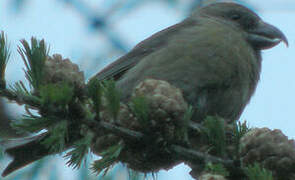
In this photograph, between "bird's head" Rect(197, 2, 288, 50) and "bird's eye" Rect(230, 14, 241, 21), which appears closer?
"bird's head" Rect(197, 2, 288, 50)

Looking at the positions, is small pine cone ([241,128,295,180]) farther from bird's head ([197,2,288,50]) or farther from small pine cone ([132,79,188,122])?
bird's head ([197,2,288,50])

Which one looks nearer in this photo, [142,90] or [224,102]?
[142,90]

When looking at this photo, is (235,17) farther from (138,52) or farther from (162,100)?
(162,100)

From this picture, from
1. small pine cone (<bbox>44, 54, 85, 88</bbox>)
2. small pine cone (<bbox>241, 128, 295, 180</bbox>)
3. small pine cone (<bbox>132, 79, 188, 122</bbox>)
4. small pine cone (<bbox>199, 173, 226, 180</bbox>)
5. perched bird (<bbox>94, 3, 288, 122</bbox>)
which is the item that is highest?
perched bird (<bbox>94, 3, 288, 122</bbox>)

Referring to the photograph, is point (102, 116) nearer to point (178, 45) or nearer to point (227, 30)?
point (178, 45)

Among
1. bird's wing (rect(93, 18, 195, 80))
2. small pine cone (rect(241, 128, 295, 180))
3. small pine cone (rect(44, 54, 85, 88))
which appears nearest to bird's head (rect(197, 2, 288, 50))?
bird's wing (rect(93, 18, 195, 80))

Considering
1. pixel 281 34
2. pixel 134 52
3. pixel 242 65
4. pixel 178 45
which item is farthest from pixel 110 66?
pixel 281 34
